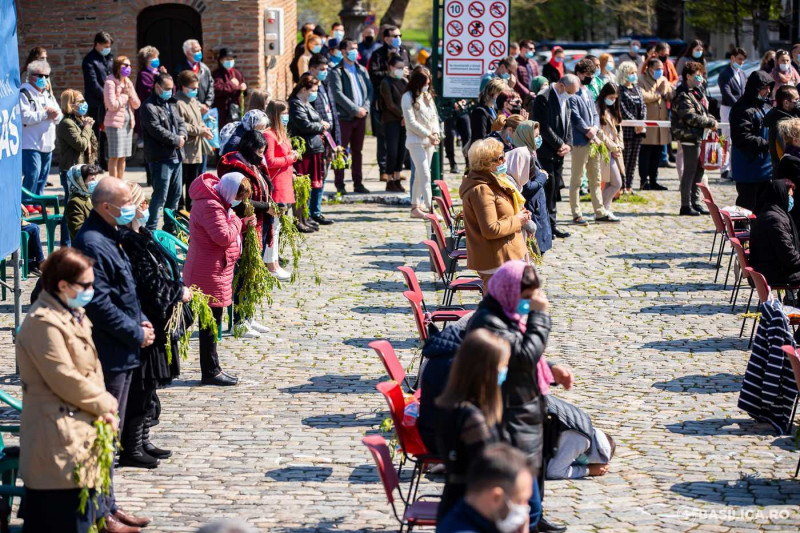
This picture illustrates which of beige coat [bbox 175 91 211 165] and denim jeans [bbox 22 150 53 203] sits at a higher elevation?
beige coat [bbox 175 91 211 165]

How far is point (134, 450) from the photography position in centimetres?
817

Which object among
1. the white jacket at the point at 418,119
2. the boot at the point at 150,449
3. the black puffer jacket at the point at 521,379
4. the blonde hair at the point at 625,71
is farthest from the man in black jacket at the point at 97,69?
the black puffer jacket at the point at 521,379

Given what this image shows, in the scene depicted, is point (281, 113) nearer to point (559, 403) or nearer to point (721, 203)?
point (559, 403)

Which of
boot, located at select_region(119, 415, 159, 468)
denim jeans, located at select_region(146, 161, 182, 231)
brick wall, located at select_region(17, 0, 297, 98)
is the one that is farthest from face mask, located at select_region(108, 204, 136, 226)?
brick wall, located at select_region(17, 0, 297, 98)

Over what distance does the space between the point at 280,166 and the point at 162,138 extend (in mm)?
2162

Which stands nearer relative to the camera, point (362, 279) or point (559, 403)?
point (559, 403)

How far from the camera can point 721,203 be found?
782 inches

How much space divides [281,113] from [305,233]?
3085mm

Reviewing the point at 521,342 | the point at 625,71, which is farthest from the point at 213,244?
the point at 625,71

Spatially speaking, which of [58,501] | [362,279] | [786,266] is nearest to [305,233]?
[362,279]

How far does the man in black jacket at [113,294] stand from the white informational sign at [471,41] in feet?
38.0

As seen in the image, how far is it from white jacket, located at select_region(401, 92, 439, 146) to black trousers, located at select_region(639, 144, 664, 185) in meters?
5.38

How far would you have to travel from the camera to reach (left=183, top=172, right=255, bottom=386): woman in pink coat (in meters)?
9.95

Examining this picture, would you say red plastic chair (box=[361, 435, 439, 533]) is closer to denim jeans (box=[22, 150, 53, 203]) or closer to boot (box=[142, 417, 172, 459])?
boot (box=[142, 417, 172, 459])
